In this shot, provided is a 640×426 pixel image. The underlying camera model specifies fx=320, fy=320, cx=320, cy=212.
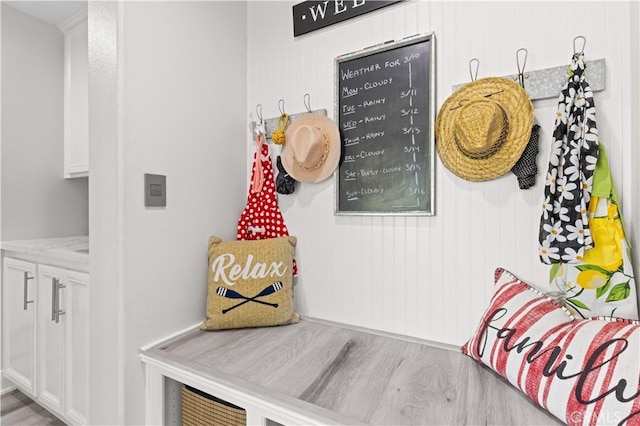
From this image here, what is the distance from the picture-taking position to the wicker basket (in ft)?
3.65

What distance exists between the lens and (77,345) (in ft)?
5.22

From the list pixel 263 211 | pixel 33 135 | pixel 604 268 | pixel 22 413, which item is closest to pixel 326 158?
pixel 263 211

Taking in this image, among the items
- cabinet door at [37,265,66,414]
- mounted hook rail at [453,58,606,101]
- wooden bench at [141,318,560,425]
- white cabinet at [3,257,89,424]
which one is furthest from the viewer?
cabinet door at [37,265,66,414]

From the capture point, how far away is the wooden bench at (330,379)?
0.90 m

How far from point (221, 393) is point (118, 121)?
1.06m

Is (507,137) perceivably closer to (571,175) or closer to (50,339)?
(571,175)

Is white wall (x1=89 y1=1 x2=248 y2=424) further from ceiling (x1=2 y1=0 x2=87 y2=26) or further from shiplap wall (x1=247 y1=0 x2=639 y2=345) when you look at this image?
ceiling (x1=2 y1=0 x2=87 y2=26)

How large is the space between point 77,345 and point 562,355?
2015 millimetres

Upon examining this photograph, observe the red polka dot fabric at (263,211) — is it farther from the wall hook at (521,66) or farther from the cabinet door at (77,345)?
the wall hook at (521,66)

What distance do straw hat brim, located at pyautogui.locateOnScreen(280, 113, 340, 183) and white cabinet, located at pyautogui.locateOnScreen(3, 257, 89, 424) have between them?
1116 millimetres

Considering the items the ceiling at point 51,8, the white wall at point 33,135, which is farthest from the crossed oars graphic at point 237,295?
the ceiling at point 51,8

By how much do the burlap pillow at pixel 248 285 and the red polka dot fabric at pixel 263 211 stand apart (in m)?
0.14

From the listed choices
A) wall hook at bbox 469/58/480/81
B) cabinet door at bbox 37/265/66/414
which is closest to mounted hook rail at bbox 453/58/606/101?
wall hook at bbox 469/58/480/81

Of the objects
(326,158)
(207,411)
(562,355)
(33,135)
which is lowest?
(207,411)
